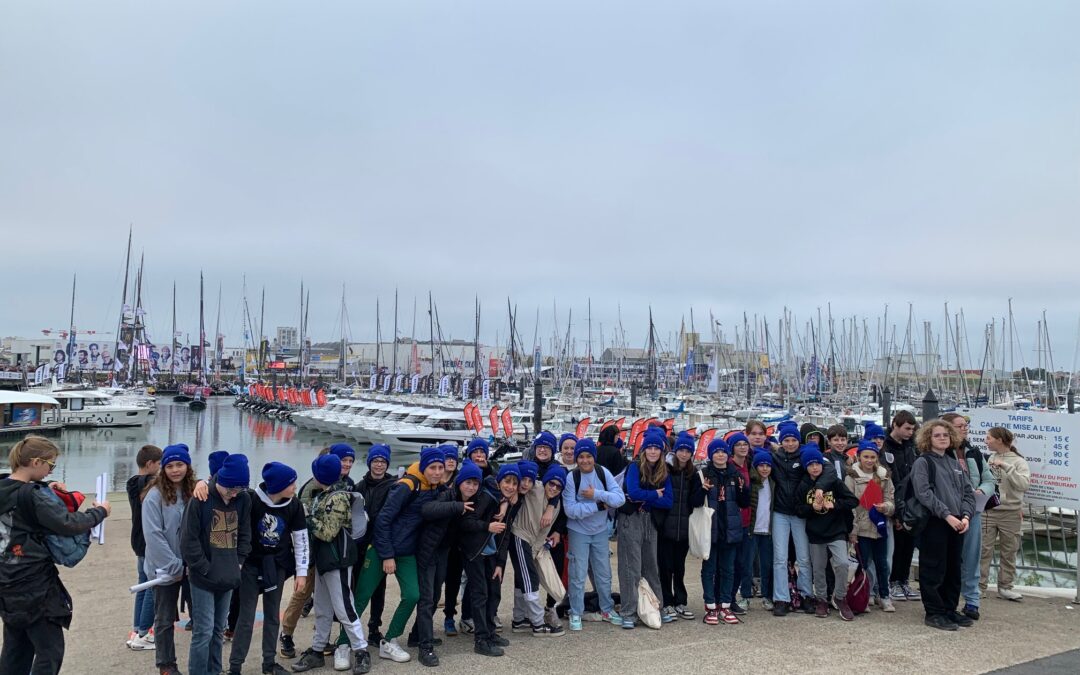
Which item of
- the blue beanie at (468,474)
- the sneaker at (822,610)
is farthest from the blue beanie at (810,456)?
the blue beanie at (468,474)

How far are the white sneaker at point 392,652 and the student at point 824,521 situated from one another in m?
3.65

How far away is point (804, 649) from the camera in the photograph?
5.44 m

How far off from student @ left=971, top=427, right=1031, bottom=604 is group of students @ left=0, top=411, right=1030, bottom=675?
0.02m

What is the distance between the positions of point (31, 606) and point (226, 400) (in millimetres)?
86652

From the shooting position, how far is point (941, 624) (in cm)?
598

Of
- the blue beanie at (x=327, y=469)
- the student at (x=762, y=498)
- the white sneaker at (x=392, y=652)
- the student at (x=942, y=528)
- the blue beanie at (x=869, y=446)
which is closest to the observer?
the blue beanie at (x=327, y=469)

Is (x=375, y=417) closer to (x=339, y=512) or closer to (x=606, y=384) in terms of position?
(x=339, y=512)

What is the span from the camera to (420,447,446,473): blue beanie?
540 centimetres

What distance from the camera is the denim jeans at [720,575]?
624 cm

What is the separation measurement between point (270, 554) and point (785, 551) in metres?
4.46

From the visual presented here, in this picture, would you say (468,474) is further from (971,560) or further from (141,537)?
(971,560)

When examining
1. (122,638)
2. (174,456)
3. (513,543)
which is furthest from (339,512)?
(122,638)

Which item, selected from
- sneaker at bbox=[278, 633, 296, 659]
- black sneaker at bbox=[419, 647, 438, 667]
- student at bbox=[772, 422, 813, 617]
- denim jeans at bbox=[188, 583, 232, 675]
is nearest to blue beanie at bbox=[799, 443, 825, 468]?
student at bbox=[772, 422, 813, 617]

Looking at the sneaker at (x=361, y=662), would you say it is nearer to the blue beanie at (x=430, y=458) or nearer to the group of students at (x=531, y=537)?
the group of students at (x=531, y=537)
